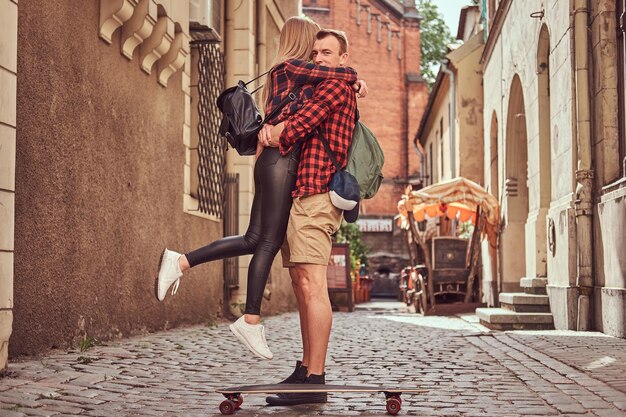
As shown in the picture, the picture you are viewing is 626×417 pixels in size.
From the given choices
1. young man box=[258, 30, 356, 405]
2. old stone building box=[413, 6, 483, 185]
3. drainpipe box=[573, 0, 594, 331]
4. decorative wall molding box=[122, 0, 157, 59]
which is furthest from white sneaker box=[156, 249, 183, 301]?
old stone building box=[413, 6, 483, 185]

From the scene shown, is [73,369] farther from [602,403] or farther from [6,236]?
[602,403]

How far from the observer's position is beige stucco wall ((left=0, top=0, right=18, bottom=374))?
233 inches

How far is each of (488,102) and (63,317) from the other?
17.1 metres

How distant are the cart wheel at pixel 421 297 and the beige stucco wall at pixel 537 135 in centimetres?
159

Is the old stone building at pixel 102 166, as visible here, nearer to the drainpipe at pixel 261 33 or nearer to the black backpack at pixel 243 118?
the black backpack at pixel 243 118

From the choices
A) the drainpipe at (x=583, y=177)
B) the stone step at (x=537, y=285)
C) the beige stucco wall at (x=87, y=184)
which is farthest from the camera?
the stone step at (x=537, y=285)

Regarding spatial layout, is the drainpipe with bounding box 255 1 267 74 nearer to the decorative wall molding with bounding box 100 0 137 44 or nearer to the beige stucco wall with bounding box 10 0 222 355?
the beige stucco wall with bounding box 10 0 222 355

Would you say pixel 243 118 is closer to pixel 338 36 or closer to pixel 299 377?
pixel 338 36

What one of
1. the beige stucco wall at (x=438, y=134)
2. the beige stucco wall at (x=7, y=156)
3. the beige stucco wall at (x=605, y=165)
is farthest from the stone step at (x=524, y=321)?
the beige stucco wall at (x=438, y=134)

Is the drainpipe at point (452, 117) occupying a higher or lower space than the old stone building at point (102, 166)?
higher

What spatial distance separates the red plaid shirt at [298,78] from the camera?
5180mm

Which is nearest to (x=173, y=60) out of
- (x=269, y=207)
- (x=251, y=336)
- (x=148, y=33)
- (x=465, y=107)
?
(x=148, y=33)

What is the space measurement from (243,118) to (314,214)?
660 millimetres

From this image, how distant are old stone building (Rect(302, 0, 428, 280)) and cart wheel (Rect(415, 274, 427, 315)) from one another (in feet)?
85.1
